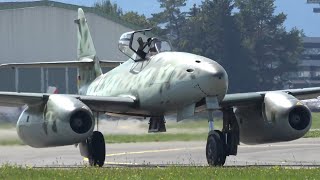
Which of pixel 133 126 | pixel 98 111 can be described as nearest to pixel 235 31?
pixel 133 126

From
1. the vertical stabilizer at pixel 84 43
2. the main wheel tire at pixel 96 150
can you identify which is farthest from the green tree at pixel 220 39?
the main wheel tire at pixel 96 150

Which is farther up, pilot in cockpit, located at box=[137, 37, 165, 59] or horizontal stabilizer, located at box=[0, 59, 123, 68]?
pilot in cockpit, located at box=[137, 37, 165, 59]

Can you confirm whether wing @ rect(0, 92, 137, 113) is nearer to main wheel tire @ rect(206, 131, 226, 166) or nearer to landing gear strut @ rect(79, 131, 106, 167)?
landing gear strut @ rect(79, 131, 106, 167)

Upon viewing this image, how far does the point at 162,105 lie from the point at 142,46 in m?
2.19

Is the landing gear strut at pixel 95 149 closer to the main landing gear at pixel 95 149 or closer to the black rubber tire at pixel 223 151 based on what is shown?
the main landing gear at pixel 95 149

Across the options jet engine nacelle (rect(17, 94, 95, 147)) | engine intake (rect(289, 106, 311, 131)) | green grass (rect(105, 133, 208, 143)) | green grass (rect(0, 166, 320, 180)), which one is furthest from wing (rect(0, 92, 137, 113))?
green grass (rect(105, 133, 208, 143))

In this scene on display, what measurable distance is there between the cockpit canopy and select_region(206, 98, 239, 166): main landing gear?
113 inches

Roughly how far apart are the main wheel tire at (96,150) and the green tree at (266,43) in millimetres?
76536

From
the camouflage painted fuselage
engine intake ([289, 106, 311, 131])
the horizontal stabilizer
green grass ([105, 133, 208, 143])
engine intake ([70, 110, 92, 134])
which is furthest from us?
green grass ([105, 133, 208, 143])

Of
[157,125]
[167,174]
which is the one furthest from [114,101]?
[167,174]

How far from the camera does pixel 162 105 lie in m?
23.5

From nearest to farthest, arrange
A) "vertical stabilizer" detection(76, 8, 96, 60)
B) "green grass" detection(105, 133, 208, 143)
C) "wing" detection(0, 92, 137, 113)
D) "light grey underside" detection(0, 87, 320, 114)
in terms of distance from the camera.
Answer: "wing" detection(0, 92, 137, 113) < "light grey underside" detection(0, 87, 320, 114) < "vertical stabilizer" detection(76, 8, 96, 60) < "green grass" detection(105, 133, 208, 143)

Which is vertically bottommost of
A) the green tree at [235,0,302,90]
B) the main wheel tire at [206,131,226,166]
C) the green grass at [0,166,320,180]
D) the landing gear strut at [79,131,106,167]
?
the green tree at [235,0,302,90]

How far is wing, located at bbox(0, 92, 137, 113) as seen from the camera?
22656 mm
